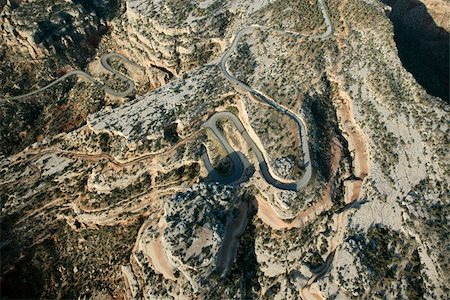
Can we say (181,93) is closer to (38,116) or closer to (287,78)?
(287,78)

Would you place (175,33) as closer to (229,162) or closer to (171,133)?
(171,133)

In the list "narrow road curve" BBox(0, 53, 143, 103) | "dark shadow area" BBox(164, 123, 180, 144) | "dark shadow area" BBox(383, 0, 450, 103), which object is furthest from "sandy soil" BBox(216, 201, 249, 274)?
"dark shadow area" BBox(383, 0, 450, 103)

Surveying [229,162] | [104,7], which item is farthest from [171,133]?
[104,7]

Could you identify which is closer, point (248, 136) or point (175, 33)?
point (248, 136)

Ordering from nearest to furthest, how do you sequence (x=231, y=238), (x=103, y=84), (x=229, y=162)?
(x=231, y=238), (x=229, y=162), (x=103, y=84)

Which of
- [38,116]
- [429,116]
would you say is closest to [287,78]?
[429,116]

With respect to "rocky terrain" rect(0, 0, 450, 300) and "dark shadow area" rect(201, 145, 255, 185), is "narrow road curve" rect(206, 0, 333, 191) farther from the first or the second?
"rocky terrain" rect(0, 0, 450, 300)

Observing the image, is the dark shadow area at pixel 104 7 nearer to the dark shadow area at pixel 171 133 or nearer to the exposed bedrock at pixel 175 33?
the exposed bedrock at pixel 175 33
